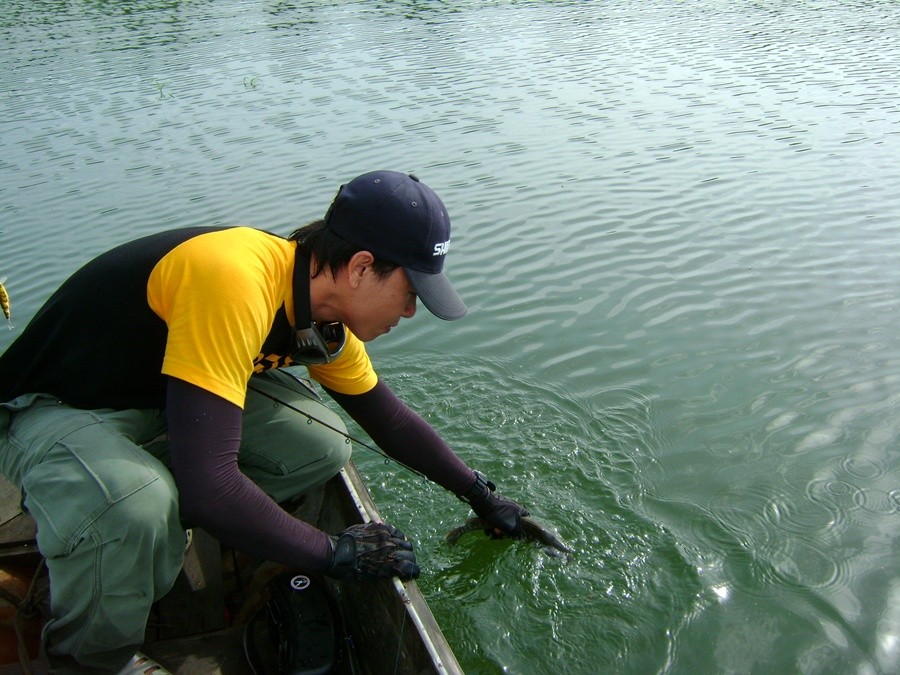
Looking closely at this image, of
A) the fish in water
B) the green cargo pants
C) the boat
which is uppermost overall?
the green cargo pants

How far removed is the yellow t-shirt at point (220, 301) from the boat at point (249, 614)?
0.87 meters

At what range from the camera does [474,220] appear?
26.0ft

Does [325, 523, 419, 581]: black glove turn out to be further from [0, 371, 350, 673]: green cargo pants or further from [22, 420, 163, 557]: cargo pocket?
[22, 420, 163, 557]: cargo pocket

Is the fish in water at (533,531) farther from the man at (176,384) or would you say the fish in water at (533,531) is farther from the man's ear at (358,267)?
the man's ear at (358,267)

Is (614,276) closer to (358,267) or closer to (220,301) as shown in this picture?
(358,267)

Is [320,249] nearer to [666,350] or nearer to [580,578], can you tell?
[580,578]

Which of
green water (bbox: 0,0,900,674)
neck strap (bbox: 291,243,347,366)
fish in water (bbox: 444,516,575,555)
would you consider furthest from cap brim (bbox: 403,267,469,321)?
green water (bbox: 0,0,900,674)

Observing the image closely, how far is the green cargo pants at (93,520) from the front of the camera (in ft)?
7.95

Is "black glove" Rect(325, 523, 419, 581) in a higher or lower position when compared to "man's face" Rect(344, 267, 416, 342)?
lower

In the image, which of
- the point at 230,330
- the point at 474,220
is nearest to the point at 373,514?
the point at 230,330

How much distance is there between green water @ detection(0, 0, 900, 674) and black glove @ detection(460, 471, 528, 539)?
0.33m

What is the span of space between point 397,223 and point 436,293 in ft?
0.89

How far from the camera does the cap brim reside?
8.64ft

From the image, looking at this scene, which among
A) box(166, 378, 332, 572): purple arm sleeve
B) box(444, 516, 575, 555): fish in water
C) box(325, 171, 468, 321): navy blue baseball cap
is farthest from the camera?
box(444, 516, 575, 555): fish in water
